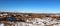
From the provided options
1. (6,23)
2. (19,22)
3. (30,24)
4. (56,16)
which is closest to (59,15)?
(56,16)

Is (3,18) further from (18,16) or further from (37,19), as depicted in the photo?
(37,19)

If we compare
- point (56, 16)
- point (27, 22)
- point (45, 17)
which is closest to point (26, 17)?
point (27, 22)

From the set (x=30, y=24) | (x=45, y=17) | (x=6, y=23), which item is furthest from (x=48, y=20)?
(x=6, y=23)

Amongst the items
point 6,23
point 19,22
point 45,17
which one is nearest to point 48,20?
point 45,17

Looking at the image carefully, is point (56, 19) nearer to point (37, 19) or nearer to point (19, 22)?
point (37, 19)

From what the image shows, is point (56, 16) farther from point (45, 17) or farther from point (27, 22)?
point (27, 22)

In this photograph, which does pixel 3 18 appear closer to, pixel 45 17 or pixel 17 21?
pixel 17 21
